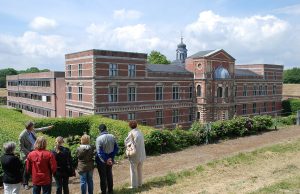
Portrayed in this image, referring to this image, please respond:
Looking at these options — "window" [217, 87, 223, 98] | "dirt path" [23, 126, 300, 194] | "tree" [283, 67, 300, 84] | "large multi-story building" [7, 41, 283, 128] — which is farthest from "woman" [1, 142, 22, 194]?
"tree" [283, 67, 300, 84]

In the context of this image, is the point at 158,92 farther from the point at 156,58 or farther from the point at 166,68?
the point at 156,58

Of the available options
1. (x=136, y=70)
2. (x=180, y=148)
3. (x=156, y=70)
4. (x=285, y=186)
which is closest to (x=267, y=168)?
(x=285, y=186)

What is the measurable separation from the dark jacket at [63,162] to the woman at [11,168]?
3.28 ft

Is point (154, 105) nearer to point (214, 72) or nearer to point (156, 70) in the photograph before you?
point (156, 70)

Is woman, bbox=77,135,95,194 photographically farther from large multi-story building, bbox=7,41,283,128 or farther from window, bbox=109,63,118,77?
window, bbox=109,63,118,77

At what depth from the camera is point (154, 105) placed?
36750 mm

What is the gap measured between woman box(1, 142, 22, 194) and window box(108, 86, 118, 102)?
24972 mm

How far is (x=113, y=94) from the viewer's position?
Result: 32.8 meters

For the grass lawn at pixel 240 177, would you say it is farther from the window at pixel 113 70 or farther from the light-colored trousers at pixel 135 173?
the window at pixel 113 70

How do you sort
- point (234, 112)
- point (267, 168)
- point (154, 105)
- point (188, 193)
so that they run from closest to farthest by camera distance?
1. point (188, 193)
2. point (267, 168)
3. point (154, 105)
4. point (234, 112)

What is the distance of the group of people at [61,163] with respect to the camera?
295 inches

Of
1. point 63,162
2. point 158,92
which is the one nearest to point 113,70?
point 158,92

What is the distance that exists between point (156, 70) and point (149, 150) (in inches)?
932

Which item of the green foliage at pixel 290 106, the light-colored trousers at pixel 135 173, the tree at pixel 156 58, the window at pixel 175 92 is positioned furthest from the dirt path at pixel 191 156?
the tree at pixel 156 58
